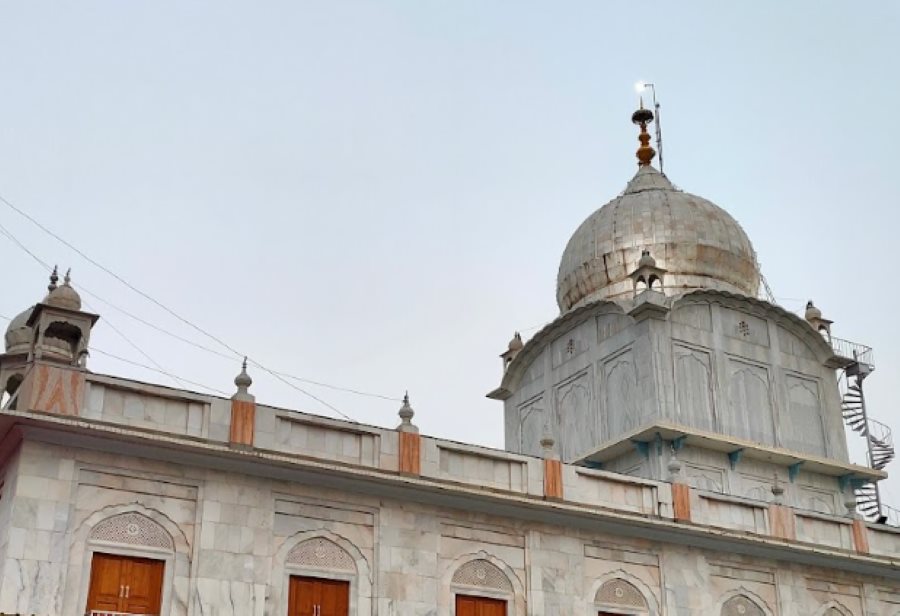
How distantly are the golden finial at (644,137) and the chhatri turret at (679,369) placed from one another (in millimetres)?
2761

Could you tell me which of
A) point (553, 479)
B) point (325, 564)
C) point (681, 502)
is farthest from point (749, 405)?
point (325, 564)

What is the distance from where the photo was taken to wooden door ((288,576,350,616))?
1952cm

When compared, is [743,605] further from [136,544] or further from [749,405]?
[136,544]

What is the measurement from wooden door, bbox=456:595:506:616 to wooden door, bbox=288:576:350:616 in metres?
2.28

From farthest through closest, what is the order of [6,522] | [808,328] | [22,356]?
1. [808,328]
2. [22,356]
3. [6,522]

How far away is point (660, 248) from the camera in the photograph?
3484 cm

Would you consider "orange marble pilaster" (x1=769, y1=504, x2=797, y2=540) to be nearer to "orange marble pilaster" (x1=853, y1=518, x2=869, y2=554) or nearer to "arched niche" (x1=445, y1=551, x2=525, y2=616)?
"orange marble pilaster" (x1=853, y1=518, x2=869, y2=554)

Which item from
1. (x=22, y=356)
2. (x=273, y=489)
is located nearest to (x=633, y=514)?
(x=273, y=489)

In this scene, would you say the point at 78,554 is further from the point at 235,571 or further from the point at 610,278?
the point at 610,278

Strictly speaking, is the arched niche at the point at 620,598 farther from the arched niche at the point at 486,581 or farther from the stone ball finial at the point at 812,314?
the stone ball finial at the point at 812,314

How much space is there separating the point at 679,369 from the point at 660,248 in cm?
512

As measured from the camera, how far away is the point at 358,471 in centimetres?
2027

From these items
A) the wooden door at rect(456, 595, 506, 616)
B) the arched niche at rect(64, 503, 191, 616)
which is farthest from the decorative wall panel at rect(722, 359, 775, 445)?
the arched niche at rect(64, 503, 191, 616)

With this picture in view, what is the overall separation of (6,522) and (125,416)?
8.01 feet
